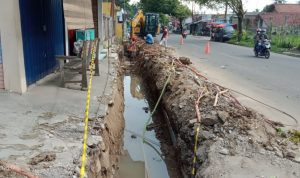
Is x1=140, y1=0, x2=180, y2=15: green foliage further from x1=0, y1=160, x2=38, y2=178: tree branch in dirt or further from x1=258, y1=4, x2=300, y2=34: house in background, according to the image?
x1=0, y1=160, x2=38, y2=178: tree branch in dirt

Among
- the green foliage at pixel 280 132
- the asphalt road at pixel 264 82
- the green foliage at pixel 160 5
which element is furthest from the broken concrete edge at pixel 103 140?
the green foliage at pixel 160 5

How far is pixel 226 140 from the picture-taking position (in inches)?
221

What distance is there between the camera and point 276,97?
9344mm

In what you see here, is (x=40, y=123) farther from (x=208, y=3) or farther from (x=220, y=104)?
(x=208, y=3)

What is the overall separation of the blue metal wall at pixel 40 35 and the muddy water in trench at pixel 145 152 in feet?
9.00

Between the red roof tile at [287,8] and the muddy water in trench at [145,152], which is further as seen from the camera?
the red roof tile at [287,8]

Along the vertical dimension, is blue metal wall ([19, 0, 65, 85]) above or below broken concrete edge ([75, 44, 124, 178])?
above

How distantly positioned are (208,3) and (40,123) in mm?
40277

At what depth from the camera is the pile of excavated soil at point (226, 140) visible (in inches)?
188

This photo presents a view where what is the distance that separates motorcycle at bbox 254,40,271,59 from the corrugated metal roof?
36.5 feet

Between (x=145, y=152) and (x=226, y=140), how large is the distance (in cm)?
271

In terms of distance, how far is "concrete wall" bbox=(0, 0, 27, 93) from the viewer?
272 inches

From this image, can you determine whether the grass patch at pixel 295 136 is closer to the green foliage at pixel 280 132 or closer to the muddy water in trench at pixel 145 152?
the green foliage at pixel 280 132

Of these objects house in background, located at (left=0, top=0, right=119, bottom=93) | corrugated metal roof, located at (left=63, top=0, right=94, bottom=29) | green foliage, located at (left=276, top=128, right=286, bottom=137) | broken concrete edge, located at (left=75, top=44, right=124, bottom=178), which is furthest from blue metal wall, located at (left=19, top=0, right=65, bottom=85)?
green foliage, located at (left=276, top=128, right=286, bottom=137)
